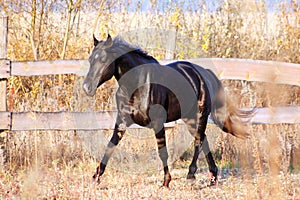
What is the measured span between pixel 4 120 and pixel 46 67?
0.80 metres

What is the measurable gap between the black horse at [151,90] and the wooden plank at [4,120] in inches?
58.5

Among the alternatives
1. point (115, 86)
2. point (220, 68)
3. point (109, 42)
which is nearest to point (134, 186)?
point (109, 42)

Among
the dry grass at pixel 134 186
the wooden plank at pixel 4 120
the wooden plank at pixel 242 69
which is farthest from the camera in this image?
the wooden plank at pixel 242 69

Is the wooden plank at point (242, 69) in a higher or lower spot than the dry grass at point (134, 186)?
higher

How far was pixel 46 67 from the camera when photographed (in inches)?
233

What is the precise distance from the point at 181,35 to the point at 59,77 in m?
2.29

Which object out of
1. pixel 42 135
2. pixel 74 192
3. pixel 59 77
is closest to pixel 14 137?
pixel 42 135

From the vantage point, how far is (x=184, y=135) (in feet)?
22.3

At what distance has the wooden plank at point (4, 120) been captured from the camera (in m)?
5.79

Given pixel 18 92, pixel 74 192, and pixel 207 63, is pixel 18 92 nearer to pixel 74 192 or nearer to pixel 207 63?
pixel 207 63

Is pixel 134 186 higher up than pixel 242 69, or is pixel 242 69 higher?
pixel 242 69

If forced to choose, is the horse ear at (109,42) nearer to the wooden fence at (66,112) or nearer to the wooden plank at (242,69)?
the wooden fence at (66,112)

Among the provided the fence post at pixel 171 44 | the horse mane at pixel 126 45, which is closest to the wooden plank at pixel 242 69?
the fence post at pixel 171 44

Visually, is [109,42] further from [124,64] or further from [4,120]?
[4,120]
